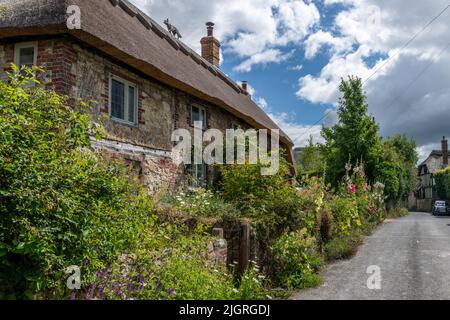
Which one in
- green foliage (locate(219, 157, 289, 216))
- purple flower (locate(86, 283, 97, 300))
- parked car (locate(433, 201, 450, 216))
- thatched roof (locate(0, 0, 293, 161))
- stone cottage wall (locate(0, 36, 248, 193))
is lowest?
parked car (locate(433, 201, 450, 216))

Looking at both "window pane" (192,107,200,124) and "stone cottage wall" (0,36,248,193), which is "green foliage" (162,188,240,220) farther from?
"window pane" (192,107,200,124)

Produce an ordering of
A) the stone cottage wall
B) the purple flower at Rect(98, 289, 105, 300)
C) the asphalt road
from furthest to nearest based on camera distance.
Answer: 1. the stone cottage wall
2. the asphalt road
3. the purple flower at Rect(98, 289, 105, 300)

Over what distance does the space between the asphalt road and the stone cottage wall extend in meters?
4.59

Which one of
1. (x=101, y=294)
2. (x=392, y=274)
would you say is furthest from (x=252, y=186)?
(x=101, y=294)

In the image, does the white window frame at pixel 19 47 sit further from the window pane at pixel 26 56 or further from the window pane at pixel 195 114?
the window pane at pixel 195 114

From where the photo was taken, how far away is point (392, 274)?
7695 mm

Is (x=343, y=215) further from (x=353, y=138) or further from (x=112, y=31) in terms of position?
(x=353, y=138)

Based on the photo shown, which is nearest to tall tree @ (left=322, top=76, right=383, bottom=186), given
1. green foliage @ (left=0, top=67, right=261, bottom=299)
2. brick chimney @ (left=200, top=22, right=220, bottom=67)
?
brick chimney @ (left=200, top=22, right=220, bottom=67)

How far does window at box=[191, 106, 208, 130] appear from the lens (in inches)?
483

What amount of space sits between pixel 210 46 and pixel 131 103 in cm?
1080

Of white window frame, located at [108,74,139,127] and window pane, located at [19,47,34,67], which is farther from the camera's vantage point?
white window frame, located at [108,74,139,127]

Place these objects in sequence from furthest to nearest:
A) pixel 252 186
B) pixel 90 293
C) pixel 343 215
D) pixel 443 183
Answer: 1. pixel 443 183
2. pixel 343 215
3. pixel 252 186
4. pixel 90 293

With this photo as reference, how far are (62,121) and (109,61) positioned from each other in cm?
492
